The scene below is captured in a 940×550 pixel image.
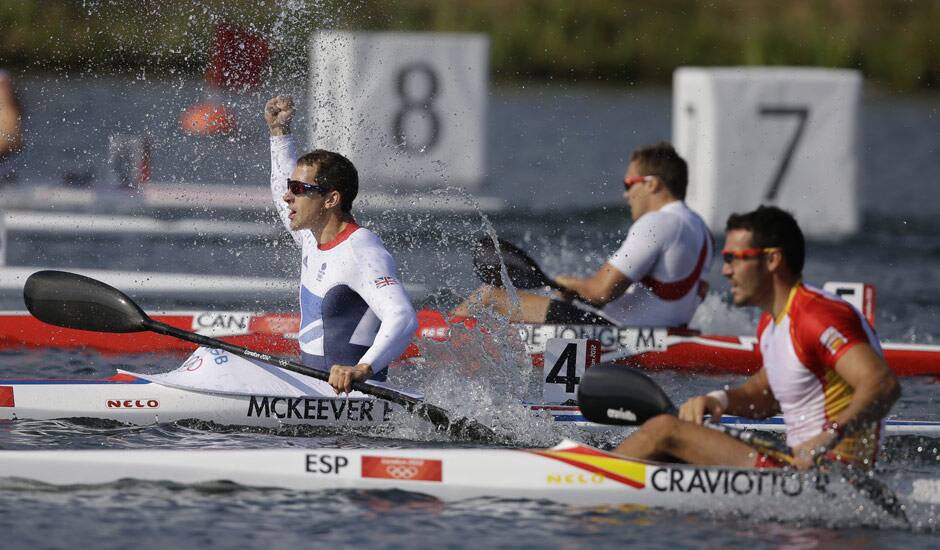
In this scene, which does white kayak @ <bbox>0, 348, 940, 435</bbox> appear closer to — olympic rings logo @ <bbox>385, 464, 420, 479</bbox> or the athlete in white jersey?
the athlete in white jersey

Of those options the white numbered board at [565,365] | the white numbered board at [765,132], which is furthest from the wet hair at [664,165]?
the white numbered board at [765,132]

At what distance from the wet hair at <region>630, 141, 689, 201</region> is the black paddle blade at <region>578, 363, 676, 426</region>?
2974 millimetres

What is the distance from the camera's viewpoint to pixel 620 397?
6191mm

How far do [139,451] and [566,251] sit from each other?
29.3 ft

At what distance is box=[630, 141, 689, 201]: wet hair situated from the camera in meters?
9.03

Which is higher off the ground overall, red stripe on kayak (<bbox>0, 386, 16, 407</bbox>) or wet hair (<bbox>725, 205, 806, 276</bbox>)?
wet hair (<bbox>725, 205, 806, 276</bbox>)

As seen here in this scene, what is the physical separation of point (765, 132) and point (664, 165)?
6.64 m

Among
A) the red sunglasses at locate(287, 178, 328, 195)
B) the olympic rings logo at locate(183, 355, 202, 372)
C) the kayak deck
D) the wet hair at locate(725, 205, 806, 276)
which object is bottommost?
the kayak deck

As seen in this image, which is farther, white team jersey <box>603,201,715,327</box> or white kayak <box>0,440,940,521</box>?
white team jersey <box>603,201,715,327</box>

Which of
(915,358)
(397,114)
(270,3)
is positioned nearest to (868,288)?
(915,358)

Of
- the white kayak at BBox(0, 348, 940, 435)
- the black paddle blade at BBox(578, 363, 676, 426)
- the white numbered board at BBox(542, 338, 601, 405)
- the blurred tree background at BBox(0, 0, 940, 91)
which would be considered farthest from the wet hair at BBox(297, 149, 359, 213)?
the blurred tree background at BBox(0, 0, 940, 91)

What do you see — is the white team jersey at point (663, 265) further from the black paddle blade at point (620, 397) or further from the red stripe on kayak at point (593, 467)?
the red stripe on kayak at point (593, 467)

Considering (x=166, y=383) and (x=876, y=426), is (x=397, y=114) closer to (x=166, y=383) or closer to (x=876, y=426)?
(x=166, y=383)

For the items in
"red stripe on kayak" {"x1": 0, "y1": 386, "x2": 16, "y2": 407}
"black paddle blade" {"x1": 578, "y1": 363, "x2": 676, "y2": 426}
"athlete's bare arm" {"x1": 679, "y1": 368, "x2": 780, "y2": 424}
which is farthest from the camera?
"red stripe on kayak" {"x1": 0, "y1": 386, "x2": 16, "y2": 407}
